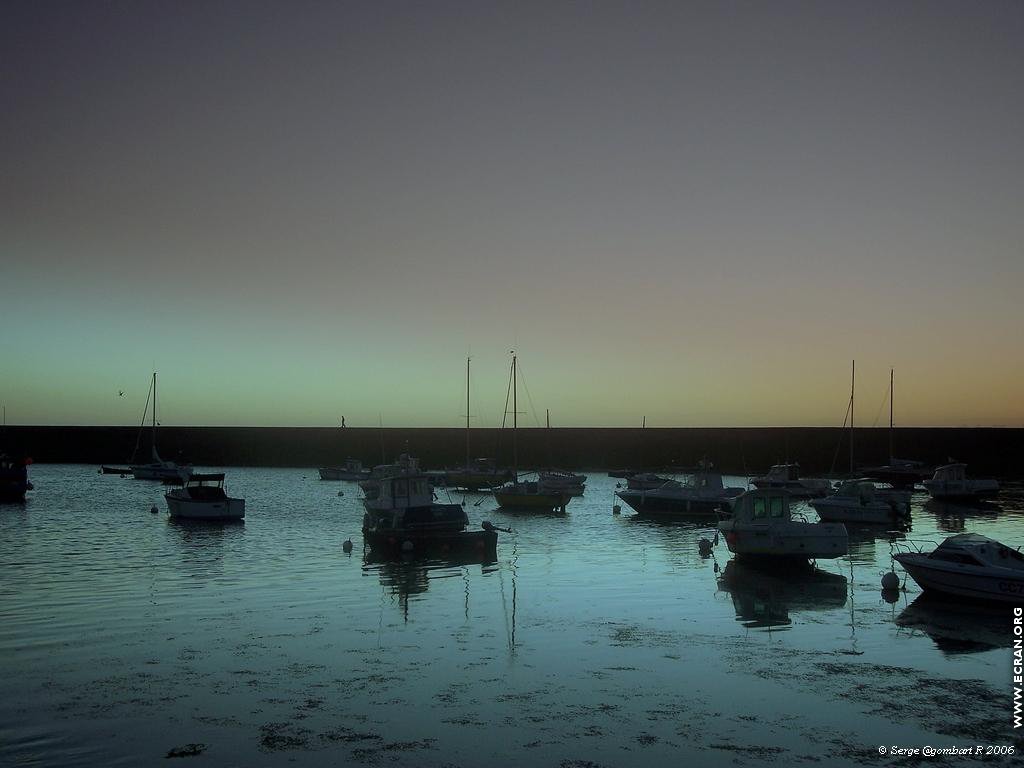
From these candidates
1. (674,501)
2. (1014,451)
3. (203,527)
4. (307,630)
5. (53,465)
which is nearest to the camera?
(307,630)

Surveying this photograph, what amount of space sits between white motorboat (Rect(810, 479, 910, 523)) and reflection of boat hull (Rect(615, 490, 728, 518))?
7050 millimetres

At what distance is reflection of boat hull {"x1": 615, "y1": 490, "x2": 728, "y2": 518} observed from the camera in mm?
66562

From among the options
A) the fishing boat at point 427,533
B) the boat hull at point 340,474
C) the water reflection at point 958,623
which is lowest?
the boat hull at point 340,474

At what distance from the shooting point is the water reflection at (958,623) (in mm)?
24688

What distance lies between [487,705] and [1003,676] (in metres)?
12.0

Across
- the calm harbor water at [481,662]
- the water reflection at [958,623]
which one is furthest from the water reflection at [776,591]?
the water reflection at [958,623]

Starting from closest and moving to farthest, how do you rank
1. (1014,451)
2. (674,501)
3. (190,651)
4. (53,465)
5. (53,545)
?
(190,651) < (53,545) < (674,501) < (53,465) < (1014,451)

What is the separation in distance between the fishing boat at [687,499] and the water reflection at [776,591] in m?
25.3

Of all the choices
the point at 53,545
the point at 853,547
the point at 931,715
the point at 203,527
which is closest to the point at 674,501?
the point at 853,547

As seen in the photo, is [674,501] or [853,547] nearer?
[853,547]

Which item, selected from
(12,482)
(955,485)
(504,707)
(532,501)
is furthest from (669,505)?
(12,482)

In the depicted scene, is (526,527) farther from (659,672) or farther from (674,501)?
(659,672)

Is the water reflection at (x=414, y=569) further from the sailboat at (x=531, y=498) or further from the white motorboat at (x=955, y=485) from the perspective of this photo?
the white motorboat at (x=955, y=485)

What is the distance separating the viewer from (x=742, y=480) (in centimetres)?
11769
